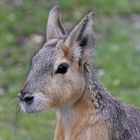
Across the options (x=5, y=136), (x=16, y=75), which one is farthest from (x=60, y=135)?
(x=16, y=75)

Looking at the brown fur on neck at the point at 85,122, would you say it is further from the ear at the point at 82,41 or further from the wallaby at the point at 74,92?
the ear at the point at 82,41

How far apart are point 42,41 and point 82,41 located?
480cm

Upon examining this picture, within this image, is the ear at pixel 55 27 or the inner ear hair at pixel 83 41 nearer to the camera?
the inner ear hair at pixel 83 41

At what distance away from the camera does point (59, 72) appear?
21.6ft

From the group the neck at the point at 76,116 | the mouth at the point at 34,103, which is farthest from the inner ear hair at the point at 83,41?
the mouth at the point at 34,103

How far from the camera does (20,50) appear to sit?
38.4 ft

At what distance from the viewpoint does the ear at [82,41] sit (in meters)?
6.77

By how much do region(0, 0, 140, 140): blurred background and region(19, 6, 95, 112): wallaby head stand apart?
2.68 m

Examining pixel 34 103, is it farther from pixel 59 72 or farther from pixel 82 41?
pixel 82 41

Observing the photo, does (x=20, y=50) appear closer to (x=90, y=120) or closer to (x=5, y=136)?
(x=5, y=136)

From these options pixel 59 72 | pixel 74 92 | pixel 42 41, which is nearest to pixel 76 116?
pixel 74 92

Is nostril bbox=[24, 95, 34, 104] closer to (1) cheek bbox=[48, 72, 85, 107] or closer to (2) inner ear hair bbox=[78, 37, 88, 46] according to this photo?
(1) cheek bbox=[48, 72, 85, 107]

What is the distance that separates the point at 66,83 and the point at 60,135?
72 cm

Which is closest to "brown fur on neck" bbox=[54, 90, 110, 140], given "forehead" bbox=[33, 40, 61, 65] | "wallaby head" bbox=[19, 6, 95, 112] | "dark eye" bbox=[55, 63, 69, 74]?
"wallaby head" bbox=[19, 6, 95, 112]
